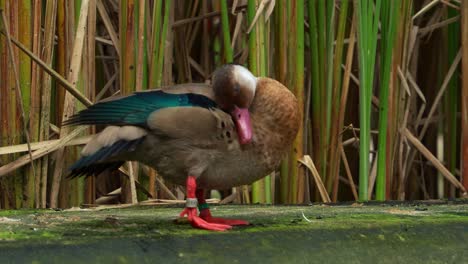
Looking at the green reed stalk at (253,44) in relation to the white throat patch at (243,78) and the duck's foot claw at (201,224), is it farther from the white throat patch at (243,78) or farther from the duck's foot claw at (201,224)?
the duck's foot claw at (201,224)

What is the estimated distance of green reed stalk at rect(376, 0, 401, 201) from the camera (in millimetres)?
2834

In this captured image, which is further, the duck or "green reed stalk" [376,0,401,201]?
"green reed stalk" [376,0,401,201]

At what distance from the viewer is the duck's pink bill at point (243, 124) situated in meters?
Answer: 1.92

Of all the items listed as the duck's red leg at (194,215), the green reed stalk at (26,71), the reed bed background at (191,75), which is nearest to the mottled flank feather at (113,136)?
the duck's red leg at (194,215)

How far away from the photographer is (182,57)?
3.16 meters

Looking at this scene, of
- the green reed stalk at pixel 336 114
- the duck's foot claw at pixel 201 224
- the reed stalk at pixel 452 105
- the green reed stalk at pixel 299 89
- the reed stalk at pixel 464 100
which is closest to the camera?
the duck's foot claw at pixel 201 224

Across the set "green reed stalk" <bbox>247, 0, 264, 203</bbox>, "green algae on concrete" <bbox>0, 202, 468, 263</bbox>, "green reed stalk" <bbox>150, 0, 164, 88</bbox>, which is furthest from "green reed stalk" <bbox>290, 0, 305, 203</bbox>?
"green algae on concrete" <bbox>0, 202, 468, 263</bbox>

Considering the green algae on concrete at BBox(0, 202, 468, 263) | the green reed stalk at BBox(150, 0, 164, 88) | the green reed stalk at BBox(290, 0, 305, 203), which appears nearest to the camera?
the green algae on concrete at BBox(0, 202, 468, 263)

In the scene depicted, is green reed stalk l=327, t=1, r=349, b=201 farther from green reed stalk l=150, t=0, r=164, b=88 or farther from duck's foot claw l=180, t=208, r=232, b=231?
duck's foot claw l=180, t=208, r=232, b=231

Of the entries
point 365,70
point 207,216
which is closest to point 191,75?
point 365,70

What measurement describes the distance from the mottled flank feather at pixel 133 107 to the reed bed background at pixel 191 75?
0.66 meters

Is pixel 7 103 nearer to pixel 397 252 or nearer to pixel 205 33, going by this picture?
pixel 205 33

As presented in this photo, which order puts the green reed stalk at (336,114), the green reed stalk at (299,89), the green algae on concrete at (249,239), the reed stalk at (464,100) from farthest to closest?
the reed stalk at (464,100), the green reed stalk at (336,114), the green reed stalk at (299,89), the green algae on concrete at (249,239)

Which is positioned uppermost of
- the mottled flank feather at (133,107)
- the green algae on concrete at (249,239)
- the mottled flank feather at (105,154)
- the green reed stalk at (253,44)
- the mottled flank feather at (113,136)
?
the green reed stalk at (253,44)
